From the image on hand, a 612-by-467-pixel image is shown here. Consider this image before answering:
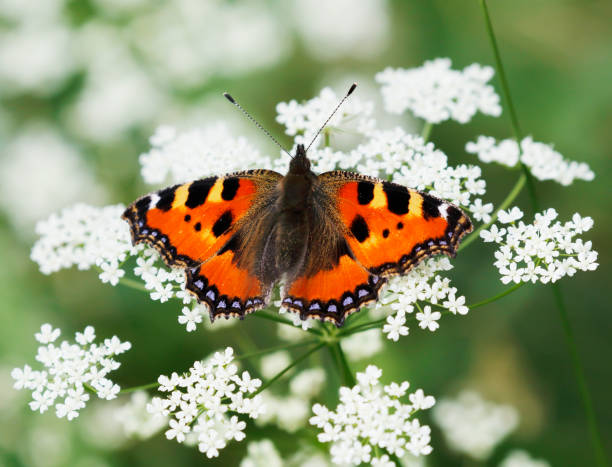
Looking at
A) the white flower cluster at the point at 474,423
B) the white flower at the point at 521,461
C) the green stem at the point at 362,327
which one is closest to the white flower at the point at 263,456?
the green stem at the point at 362,327

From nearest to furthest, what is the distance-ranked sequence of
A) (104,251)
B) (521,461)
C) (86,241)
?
(104,251) → (86,241) → (521,461)

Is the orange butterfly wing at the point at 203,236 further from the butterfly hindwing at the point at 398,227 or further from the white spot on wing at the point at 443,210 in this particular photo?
the white spot on wing at the point at 443,210

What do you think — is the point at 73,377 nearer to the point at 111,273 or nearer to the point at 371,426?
the point at 111,273

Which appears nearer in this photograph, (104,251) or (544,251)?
(544,251)

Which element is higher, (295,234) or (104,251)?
(104,251)

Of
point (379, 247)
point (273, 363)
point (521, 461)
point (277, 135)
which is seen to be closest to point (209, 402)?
point (379, 247)

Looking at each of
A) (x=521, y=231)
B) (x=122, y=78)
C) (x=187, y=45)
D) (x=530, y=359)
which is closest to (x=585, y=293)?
(x=530, y=359)

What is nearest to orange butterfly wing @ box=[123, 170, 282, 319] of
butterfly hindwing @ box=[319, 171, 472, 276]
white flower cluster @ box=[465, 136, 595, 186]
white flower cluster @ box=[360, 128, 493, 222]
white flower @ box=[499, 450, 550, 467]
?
butterfly hindwing @ box=[319, 171, 472, 276]
